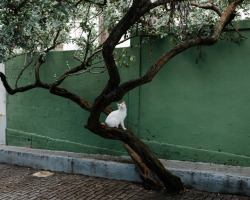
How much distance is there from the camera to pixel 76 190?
5676 millimetres

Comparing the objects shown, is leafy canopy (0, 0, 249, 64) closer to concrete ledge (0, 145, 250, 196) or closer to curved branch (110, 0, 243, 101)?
curved branch (110, 0, 243, 101)

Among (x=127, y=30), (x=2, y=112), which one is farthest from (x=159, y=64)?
(x=2, y=112)

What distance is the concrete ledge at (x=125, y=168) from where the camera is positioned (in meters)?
5.01

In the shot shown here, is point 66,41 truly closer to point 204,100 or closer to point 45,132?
point 45,132

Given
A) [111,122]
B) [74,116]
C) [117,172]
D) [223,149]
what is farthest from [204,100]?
[74,116]

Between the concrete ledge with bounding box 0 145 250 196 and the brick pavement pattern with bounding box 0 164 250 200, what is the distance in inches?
5.2

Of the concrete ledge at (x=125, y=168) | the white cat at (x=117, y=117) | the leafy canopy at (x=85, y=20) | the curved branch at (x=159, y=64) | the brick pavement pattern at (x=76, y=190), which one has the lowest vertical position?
the brick pavement pattern at (x=76, y=190)

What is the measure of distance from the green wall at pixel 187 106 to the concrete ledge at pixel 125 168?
34 centimetres

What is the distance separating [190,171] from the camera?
5.34m

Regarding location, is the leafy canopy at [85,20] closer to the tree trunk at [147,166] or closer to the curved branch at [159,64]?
the curved branch at [159,64]

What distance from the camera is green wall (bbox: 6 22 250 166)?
5691 millimetres

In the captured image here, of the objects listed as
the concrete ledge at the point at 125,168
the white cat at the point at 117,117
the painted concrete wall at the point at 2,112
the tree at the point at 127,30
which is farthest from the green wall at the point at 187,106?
the painted concrete wall at the point at 2,112

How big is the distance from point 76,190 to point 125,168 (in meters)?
1.05

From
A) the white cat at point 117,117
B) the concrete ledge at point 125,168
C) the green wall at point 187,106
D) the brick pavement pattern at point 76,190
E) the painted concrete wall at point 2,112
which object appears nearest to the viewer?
the concrete ledge at point 125,168
